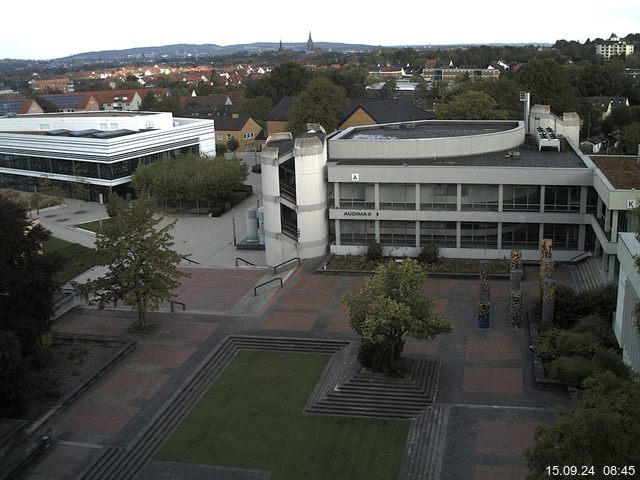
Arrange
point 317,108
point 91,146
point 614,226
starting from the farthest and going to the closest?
point 317,108 → point 91,146 → point 614,226

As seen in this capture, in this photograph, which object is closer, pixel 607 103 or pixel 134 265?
pixel 134 265

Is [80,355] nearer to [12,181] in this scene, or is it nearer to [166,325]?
[166,325]

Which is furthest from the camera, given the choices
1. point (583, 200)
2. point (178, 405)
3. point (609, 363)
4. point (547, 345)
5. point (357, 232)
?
point (357, 232)

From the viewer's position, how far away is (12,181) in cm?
7175

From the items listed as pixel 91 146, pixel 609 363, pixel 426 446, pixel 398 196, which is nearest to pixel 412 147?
pixel 398 196

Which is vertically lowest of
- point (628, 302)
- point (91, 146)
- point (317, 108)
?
point (628, 302)

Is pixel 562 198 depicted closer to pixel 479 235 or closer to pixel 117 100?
pixel 479 235

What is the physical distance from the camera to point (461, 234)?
128ft

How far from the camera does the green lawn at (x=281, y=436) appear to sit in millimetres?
20859

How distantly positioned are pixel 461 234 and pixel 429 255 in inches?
96.0

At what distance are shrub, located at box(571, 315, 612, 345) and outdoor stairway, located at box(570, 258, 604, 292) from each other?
4.94 m

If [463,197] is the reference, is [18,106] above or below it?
above

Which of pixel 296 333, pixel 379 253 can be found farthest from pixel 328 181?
pixel 296 333

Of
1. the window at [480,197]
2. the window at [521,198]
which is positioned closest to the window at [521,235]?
the window at [521,198]
